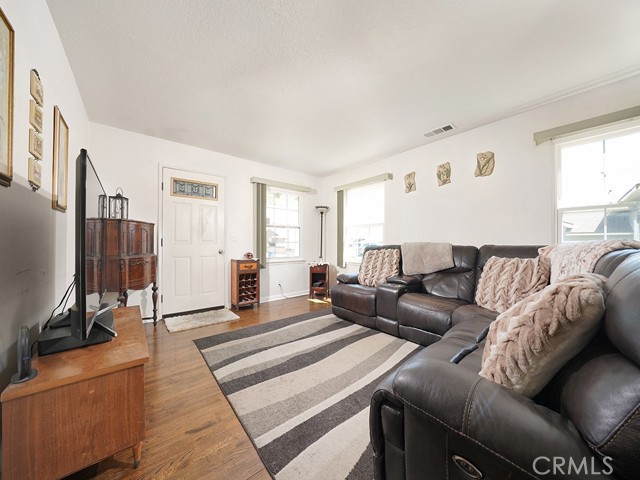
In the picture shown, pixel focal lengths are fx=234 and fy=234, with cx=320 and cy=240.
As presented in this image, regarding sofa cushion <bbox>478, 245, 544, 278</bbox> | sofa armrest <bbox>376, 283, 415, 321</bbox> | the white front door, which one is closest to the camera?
sofa cushion <bbox>478, 245, 544, 278</bbox>

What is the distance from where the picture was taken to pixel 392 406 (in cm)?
87

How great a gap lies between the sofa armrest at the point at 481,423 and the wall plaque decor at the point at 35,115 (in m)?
2.06

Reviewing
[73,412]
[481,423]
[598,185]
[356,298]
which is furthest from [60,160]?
[598,185]

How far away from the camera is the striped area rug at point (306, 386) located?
1138 mm

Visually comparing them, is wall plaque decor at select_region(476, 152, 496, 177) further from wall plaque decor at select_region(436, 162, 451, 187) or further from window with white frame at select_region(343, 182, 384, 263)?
window with white frame at select_region(343, 182, 384, 263)

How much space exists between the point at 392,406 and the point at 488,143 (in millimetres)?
3145

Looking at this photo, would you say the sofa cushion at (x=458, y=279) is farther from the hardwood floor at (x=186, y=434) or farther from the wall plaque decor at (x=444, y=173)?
the hardwood floor at (x=186, y=434)

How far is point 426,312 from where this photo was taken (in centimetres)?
221

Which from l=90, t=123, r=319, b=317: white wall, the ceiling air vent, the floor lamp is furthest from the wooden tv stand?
the floor lamp

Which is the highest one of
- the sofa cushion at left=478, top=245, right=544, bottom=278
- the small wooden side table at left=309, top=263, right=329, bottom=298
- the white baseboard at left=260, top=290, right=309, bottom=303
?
the sofa cushion at left=478, top=245, right=544, bottom=278

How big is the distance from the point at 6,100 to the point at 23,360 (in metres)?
1.02

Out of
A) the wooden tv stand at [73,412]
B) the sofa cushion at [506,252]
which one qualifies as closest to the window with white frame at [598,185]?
the sofa cushion at [506,252]

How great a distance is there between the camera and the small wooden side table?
4.30 metres

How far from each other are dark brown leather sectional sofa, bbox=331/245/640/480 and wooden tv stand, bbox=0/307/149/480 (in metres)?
1.04
